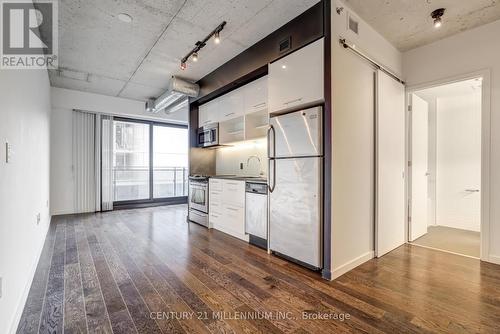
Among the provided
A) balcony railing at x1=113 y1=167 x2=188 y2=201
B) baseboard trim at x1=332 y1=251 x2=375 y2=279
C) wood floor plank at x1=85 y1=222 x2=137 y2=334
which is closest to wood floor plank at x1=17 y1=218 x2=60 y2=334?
wood floor plank at x1=85 y1=222 x2=137 y2=334

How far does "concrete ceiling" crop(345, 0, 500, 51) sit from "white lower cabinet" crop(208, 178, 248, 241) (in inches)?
104

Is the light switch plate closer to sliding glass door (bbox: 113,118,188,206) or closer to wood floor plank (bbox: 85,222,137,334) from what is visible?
wood floor plank (bbox: 85,222,137,334)

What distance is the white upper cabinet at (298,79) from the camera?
246cm

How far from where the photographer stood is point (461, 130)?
14.3 ft

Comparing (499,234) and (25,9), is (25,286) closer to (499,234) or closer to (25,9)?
(25,9)

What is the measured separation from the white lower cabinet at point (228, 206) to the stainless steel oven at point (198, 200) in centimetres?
14

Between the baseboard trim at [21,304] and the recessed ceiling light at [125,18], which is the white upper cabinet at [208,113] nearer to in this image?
the recessed ceiling light at [125,18]

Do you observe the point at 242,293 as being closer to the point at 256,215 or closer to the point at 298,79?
the point at 256,215

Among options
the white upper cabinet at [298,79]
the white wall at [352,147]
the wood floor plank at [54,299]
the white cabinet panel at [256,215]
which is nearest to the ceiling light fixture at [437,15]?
the white wall at [352,147]

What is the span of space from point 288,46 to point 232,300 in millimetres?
2733

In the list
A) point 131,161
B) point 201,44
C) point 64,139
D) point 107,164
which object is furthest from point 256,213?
point 64,139

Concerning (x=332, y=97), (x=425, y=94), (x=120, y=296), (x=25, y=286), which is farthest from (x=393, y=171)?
(x=25, y=286)

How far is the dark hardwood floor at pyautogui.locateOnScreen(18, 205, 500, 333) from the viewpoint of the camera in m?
1.69

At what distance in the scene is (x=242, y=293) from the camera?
2104mm
